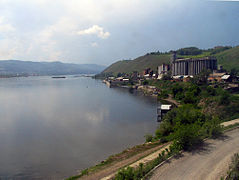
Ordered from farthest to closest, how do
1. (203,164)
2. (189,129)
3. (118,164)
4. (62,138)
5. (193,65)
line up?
(193,65) < (62,138) < (118,164) < (189,129) < (203,164)

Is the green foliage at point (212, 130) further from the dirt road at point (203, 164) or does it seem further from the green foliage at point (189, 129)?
the dirt road at point (203, 164)

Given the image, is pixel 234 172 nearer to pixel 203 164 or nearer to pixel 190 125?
pixel 203 164

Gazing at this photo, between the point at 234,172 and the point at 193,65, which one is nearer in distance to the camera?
the point at 234,172

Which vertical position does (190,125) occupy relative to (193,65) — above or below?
below

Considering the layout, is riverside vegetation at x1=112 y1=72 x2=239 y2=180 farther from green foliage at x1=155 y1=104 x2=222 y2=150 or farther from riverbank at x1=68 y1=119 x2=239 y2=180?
riverbank at x1=68 y1=119 x2=239 y2=180

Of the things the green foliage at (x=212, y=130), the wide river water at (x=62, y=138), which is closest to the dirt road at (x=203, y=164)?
the green foliage at (x=212, y=130)

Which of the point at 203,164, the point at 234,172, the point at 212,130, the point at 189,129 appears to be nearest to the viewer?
the point at 234,172

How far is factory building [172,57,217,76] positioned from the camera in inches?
1325

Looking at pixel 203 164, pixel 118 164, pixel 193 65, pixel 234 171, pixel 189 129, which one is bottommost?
pixel 118 164

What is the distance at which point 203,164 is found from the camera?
5.20m

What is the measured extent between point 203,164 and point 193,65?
106 ft

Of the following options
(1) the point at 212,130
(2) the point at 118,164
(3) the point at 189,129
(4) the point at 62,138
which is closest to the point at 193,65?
(4) the point at 62,138

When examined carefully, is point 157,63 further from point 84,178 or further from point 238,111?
point 84,178

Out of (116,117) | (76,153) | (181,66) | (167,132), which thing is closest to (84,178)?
(76,153)
